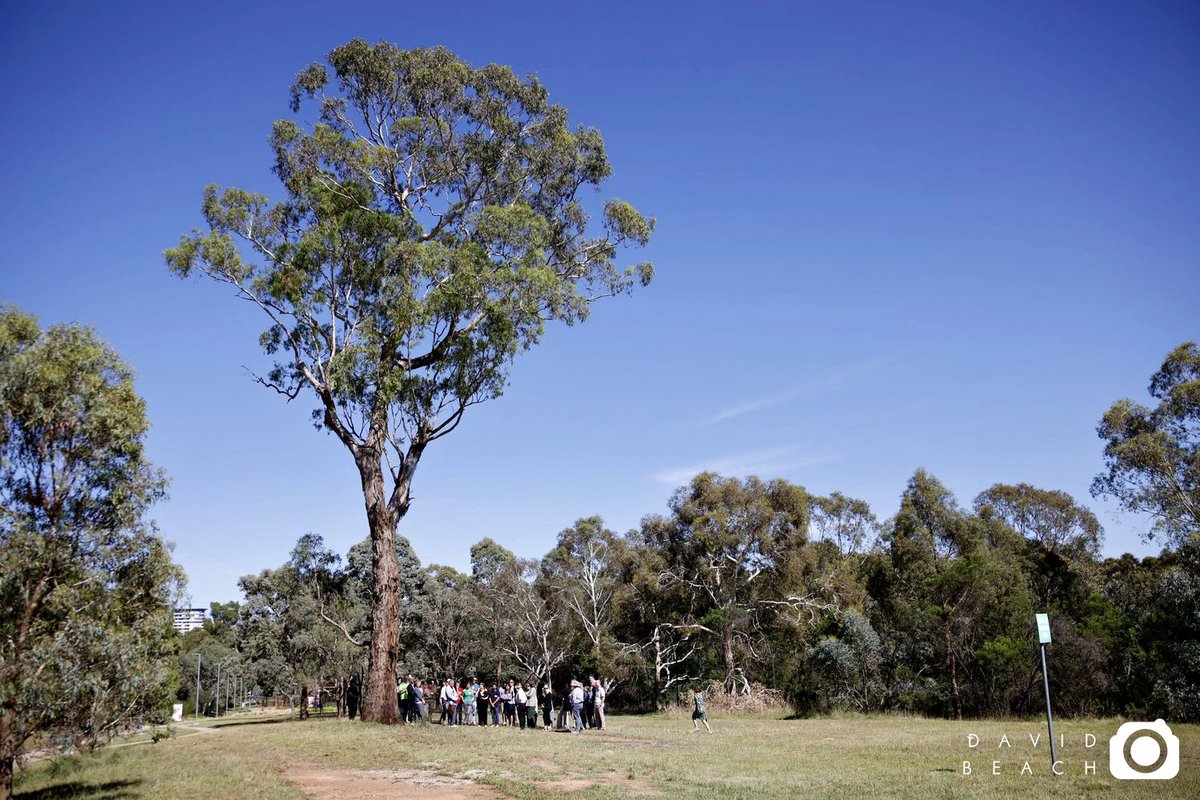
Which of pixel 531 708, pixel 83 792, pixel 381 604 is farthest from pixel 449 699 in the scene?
pixel 83 792

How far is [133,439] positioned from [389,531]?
10791mm

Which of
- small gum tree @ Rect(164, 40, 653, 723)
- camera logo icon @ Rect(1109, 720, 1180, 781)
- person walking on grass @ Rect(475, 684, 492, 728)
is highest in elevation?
small gum tree @ Rect(164, 40, 653, 723)

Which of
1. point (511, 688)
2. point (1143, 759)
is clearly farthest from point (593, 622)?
point (1143, 759)

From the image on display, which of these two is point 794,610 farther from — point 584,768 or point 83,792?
point 83,792

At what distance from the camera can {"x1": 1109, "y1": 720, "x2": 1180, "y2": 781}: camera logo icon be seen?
11060 millimetres

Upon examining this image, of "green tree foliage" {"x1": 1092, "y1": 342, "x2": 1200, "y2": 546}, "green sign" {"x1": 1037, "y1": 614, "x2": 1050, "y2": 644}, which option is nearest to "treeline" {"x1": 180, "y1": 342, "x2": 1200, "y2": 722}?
"green tree foliage" {"x1": 1092, "y1": 342, "x2": 1200, "y2": 546}

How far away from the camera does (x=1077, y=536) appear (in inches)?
1870

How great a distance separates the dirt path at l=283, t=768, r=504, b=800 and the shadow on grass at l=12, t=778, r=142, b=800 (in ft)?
7.07

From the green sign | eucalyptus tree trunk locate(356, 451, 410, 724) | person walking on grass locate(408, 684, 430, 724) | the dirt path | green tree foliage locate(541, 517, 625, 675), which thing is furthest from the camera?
green tree foliage locate(541, 517, 625, 675)

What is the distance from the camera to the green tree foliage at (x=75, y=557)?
9.13 meters

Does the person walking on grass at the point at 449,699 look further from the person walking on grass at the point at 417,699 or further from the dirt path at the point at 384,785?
the dirt path at the point at 384,785

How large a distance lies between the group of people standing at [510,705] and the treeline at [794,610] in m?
9.84

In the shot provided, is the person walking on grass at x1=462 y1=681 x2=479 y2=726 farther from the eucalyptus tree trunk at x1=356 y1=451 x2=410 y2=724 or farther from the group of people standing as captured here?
the eucalyptus tree trunk at x1=356 y1=451 x2=410 y2=724

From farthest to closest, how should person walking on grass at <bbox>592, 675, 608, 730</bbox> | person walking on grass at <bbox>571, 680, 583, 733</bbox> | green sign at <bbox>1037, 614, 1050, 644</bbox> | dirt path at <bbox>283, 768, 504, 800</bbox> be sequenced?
person walking on grass at <bbox>592, 675, 608, 730</bbox> < person walking on grass at <bbox>571, 680, 583, 733</bbox> < green sign at <bbox>1037, 614, 1050, 644</bbox> < dirt path at <bbox>283, 768, 504, 800</bbox>
